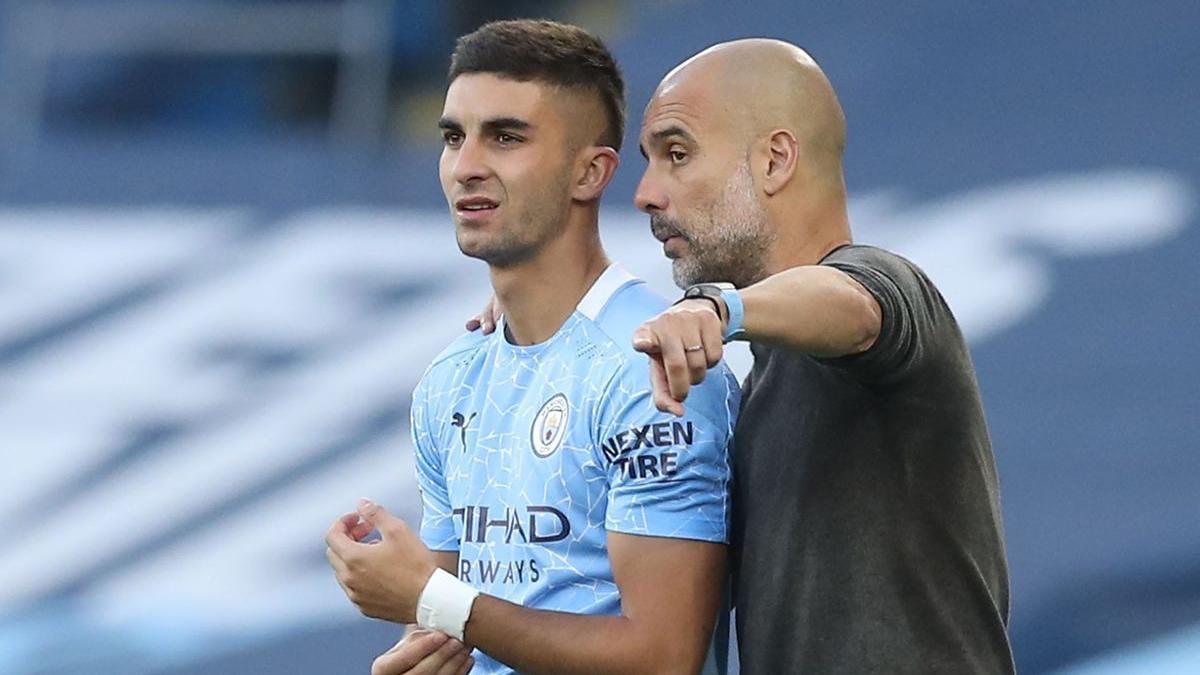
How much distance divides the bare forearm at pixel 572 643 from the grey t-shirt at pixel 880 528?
14 centimetres

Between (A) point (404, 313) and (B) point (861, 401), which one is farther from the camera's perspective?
(A) point (404, 313)

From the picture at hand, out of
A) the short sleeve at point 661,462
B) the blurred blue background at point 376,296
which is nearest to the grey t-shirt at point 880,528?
the short sleeve at point 661,462

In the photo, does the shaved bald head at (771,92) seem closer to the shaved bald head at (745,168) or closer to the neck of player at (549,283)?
the shaved bald head at (745,168)

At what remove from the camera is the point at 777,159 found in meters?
3.19

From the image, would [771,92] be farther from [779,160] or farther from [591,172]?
[591,172]

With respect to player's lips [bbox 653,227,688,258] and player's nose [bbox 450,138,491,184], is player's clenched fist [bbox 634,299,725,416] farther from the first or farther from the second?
player's nose [bbox 450,138,491,184]

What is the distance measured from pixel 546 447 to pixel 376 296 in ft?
11.8

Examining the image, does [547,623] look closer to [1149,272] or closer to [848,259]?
[848,259]

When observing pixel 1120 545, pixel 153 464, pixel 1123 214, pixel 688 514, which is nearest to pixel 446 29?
pixel 153 464

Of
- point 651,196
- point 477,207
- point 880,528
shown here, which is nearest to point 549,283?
point 477,207

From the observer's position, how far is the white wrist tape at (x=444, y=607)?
3094 millimetres

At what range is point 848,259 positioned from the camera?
2914mm

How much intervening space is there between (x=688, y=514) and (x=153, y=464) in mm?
3780

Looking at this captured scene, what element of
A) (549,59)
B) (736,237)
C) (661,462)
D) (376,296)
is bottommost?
(661,462)
